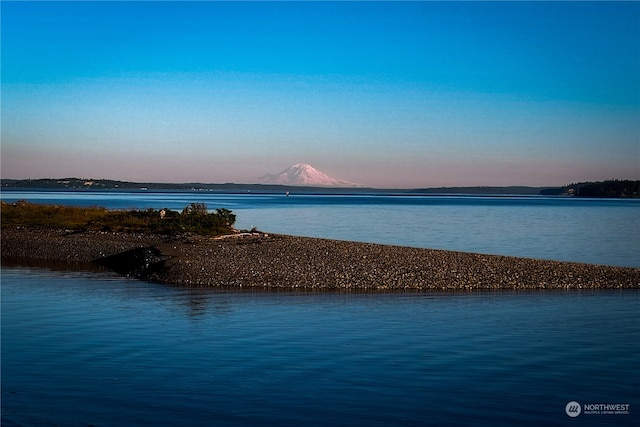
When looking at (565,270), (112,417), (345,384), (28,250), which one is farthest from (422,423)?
(28,250)

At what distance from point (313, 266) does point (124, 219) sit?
23616mm

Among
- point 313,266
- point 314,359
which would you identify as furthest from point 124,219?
point 314,359

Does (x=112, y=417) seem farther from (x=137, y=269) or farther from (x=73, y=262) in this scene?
(x=73, y=262)

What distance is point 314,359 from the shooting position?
51.6 feet

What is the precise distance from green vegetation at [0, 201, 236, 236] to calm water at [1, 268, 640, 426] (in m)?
18.5

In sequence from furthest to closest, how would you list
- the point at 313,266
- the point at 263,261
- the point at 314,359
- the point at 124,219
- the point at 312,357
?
the point at 124,219
the point at 263,261
the point at 313,266
the point at 312,357
the point at 314,359

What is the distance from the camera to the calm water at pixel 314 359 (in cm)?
1213

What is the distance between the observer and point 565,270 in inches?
1195

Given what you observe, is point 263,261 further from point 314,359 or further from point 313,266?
point 314,359

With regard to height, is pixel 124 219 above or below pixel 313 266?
above

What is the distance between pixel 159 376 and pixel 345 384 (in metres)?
3.76

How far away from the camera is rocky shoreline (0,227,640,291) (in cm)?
2780

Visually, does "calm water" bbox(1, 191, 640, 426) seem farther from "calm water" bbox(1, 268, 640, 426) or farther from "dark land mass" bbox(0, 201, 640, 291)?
"dark land mass" bbox(0, 201, 640, 291)

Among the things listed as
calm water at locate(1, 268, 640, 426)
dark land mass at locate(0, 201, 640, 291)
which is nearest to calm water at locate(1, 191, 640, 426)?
calm water at locate(1, 268, 640, 426)
